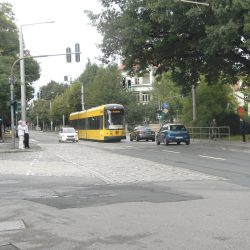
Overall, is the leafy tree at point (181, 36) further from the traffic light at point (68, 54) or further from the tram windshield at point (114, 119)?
the tram windshield at point (114, 119)

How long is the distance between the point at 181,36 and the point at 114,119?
15171 millimetres

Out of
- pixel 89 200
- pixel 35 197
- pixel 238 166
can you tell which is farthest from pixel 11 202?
pixel 238 166

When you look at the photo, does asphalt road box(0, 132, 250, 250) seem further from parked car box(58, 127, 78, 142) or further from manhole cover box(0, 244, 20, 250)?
parked car box(58, 127, 78, 142)

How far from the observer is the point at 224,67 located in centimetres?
3662

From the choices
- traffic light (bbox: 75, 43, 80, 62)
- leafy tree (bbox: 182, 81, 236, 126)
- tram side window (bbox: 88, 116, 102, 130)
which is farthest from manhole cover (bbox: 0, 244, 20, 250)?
tram side window (bbox: 88, 116, 102, 130)

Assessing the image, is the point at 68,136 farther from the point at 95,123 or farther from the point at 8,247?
the point at 8,247

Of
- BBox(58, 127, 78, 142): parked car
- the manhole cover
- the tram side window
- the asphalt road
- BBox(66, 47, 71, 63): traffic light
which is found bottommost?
the manhole cover

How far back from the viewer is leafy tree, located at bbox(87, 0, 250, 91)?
2925 cm

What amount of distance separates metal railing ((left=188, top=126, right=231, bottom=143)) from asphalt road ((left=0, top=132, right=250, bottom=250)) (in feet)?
75.7

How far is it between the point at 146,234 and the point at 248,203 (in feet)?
11.4

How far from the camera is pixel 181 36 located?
3494 cm

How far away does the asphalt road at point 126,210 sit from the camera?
290 inches

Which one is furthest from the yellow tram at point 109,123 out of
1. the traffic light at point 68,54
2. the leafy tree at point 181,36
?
the traffic light at point 68,54

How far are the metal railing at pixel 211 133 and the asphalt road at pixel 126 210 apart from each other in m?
23.1
